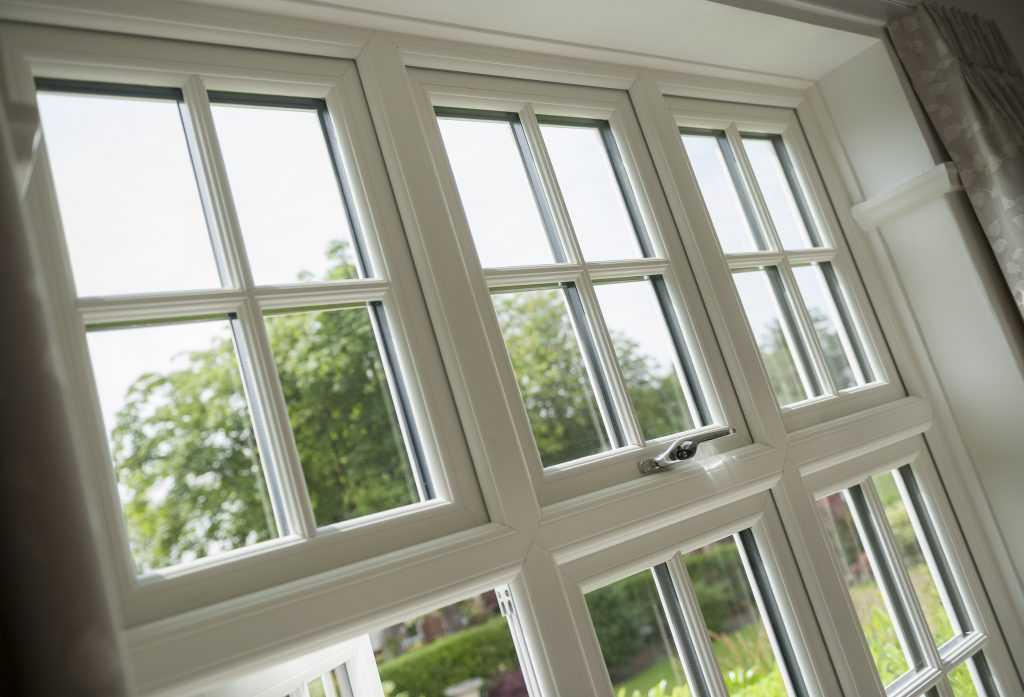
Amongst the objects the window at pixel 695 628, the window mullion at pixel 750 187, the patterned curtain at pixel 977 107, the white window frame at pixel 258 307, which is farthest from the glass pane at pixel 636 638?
the patterned curtain at pixel 977 107

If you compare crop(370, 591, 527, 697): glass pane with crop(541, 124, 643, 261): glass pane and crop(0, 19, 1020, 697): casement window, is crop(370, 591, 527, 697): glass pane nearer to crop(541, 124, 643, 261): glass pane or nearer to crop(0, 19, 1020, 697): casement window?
crop(0, 19, 1020, 697): casement window

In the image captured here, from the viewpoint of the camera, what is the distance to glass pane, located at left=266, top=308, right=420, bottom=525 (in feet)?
3.89

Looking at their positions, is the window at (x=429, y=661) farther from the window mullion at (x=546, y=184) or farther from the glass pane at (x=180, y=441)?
the window mullion at (x=546, y=184)

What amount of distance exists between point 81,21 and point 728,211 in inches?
60.7

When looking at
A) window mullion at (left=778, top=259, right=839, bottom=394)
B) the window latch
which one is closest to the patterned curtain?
window mullion at (left=778, top=259, right=839, bottom=394)

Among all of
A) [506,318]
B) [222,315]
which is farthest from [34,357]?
[506,318]

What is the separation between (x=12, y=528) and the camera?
0.64 metres

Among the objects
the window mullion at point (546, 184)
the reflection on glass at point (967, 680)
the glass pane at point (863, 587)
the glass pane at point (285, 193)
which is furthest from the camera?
the reflection on glass at point (967, 680)

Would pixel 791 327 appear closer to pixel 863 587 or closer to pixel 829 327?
pixel 829 327

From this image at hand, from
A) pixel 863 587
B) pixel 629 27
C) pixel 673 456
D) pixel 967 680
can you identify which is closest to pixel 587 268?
pixel 673 456

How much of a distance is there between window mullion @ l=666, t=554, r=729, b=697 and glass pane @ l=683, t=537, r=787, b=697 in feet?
0.14

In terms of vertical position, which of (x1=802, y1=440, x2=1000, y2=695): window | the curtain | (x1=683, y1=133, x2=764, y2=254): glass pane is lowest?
(x1=802, y1=440, x2=1000, y2=695): window

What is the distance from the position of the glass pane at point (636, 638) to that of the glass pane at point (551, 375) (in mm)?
271

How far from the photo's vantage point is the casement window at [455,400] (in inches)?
41.7
